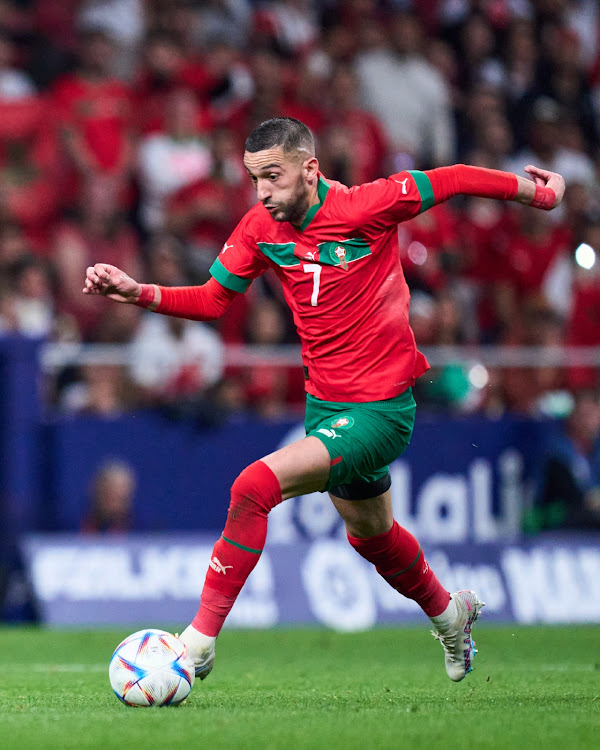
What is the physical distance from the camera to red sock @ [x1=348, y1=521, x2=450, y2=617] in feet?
20.8

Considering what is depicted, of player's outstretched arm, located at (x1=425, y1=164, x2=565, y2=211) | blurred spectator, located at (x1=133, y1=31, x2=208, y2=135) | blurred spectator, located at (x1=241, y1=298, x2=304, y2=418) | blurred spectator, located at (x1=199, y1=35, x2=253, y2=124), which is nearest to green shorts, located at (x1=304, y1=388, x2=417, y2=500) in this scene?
player's outstretched arm, located at (x1=425, y1=164, x2=565, y2=211)

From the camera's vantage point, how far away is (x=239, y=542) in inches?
217

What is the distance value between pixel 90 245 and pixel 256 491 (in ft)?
22.2

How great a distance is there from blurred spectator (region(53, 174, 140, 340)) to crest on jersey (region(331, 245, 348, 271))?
565 centimetres

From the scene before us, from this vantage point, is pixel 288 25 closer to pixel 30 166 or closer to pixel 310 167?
pixel 30 166

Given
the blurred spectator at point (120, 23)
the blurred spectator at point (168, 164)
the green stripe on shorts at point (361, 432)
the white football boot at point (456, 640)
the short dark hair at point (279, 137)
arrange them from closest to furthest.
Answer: the green stripe on shorts at point (361, 432), the short dark hair at point (279, 137), the white football boot at point (456, 640), the blurred spectator at point (168, 164), the blurred spectator at point (120, 23)

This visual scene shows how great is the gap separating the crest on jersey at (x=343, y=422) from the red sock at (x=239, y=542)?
0.48 m

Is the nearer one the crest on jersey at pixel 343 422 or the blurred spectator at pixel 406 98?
the crest on jersey at pixel 343 422

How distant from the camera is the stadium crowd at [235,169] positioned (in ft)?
37.4

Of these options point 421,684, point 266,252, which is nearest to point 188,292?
point 266,252

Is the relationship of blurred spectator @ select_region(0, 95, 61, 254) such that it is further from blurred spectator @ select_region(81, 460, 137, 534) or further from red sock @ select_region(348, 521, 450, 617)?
red sock @ select_region(348, 521, 450, 617)

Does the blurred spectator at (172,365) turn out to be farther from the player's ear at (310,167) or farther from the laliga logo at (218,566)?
the laliga logo at (218,566)

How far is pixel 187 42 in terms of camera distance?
44.3 ft

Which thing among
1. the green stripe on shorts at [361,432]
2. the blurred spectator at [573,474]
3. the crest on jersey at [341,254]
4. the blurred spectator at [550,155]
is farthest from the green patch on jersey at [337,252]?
the blurred spectator at [550,155]
